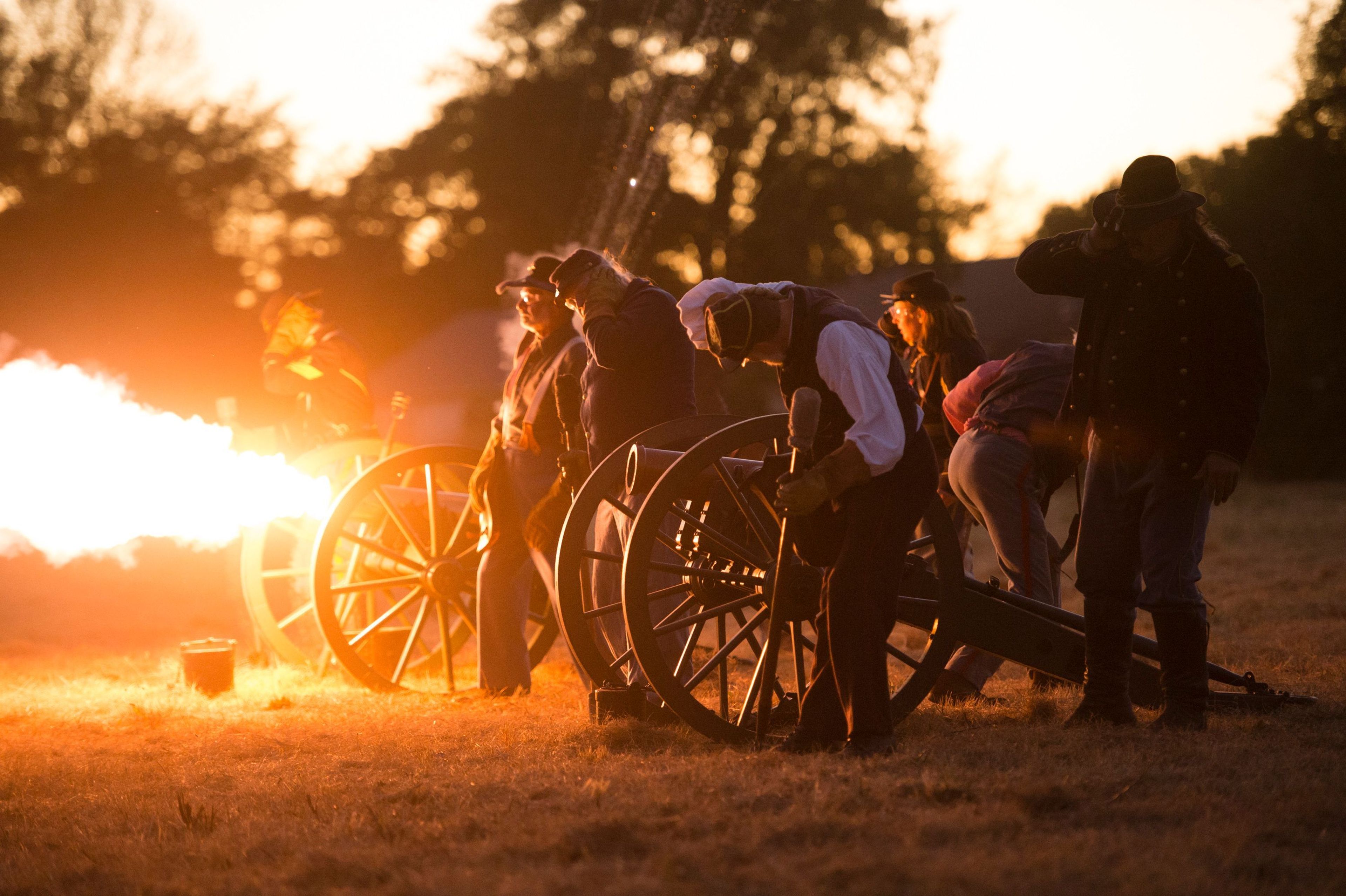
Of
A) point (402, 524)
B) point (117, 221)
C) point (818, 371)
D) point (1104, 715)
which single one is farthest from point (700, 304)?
point (117, 221)

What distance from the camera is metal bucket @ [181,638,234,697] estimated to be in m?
6.25

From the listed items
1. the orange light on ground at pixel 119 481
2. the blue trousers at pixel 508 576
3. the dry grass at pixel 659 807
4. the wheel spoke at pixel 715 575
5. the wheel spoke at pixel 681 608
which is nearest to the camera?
the dry grass at pixel 659 807

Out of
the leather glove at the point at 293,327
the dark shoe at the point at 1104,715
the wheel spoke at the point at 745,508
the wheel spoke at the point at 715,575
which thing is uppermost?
the leather glove at the point at 293,327

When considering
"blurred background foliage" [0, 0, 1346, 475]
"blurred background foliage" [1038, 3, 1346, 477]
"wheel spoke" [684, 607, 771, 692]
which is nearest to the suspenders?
"wheel spoke" [684, 607, 771, 692]

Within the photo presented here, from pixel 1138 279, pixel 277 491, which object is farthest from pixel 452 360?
pixel 1138 279

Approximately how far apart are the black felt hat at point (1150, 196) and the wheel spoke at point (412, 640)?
12.4ft

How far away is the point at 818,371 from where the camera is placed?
3.74m

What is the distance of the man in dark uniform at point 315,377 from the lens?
293 inches

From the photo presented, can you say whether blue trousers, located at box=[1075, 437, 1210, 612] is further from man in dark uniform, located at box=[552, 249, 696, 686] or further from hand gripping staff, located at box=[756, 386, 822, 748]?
man in dark uniform, located at box=[552, 249, 696, 686]

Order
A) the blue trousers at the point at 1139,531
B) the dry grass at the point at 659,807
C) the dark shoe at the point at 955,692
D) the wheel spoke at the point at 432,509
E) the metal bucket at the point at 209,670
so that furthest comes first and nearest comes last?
the metal bucket at the point at 209,670 → the wheel spoke at the point at 432,509 → the dark shoe at the point at 955,692 → the blue trousers at the point at 1139,531 → the dry grass at the point at 659,807

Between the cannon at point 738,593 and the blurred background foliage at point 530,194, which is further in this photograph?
the blurred background foliage at point 530,194

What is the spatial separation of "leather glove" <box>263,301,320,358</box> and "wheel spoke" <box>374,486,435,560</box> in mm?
1848

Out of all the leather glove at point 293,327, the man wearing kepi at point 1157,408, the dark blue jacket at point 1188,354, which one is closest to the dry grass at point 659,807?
the man wearing kepi at point 1157,408

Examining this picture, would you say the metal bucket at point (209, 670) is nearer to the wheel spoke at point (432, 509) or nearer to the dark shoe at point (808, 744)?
the wheel spoke at point (432, 509)
